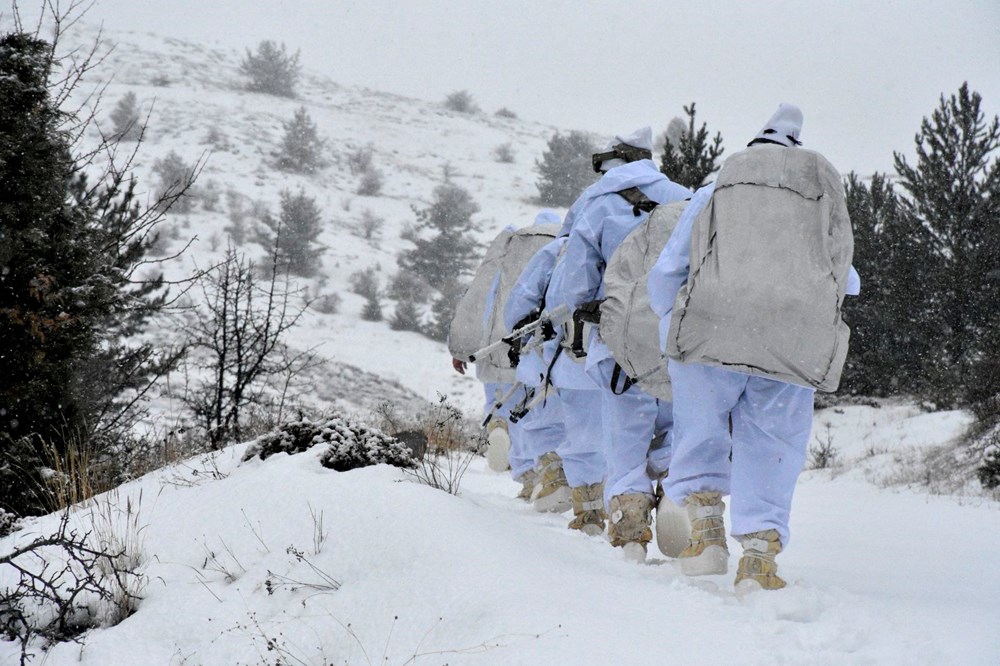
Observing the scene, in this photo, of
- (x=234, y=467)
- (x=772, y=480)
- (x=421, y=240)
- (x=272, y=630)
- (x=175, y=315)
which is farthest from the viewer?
(x=421, y=240)

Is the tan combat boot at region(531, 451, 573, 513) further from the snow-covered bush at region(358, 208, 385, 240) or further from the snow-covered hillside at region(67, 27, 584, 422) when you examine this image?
the snow-covered bush at region(358, 208, 385, 240)

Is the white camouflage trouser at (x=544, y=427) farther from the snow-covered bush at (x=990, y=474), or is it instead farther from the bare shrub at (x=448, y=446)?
the snow-covered bush at (x=990, y=474)

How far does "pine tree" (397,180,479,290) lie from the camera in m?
28.2

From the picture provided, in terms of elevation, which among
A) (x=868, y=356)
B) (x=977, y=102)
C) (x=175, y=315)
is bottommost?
(x=175, y=315)

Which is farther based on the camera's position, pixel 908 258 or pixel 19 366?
pixel 908 258

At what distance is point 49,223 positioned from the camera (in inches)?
189

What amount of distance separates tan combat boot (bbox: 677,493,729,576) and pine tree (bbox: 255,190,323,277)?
24.4m

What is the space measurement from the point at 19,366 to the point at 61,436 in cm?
55

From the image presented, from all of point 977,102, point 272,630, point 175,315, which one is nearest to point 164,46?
point 175,315

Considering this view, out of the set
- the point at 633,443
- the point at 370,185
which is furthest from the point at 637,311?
the point at 370,185

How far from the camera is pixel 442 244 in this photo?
2875 cm

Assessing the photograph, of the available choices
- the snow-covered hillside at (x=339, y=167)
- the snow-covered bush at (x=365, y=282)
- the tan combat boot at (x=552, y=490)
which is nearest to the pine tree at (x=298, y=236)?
the snow-covered hillside at (x=339, y=167)

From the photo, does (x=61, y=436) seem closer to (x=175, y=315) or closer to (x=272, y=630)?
(x=272, y=630)

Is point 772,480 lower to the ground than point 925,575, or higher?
higher
